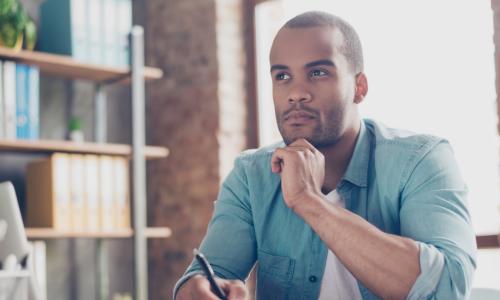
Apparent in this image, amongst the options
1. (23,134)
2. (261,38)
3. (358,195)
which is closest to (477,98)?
(261,38)

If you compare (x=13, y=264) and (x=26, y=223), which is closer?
(x=13, y=264)

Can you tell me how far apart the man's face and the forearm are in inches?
9.8

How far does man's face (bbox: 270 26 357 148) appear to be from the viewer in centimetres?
155

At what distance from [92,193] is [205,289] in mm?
1868

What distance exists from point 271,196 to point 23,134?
1679 mm

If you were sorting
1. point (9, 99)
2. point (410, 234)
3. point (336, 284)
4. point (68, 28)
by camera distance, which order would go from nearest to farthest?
1. point (410, 234)
2. point (336, 284)
3. point (9, 99)
4. point (68, 28)

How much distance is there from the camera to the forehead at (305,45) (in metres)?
1.56

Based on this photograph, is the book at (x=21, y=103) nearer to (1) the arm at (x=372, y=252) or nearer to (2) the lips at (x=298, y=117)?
(2) the lips at (x=298, y=117)

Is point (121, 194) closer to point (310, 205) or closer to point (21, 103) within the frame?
point (21, 103)

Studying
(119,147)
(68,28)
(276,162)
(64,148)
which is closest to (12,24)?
(68,28)

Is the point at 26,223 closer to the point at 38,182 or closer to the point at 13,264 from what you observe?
the point at 38,182

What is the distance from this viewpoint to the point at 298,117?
1555 millimetres

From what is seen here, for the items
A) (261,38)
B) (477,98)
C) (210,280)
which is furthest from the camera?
(261,38)

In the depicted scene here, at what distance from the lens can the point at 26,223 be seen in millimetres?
3182
